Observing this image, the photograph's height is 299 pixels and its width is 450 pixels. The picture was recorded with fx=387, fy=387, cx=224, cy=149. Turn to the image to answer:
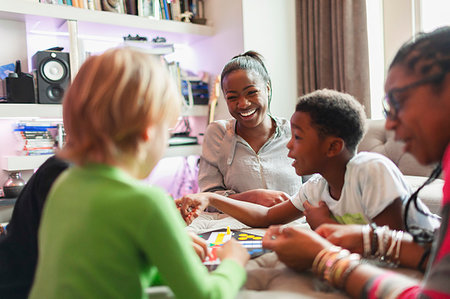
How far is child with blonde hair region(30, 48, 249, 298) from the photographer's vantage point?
58 cm

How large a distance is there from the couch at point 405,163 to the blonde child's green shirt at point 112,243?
1455 mm

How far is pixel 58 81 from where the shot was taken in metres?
2.72

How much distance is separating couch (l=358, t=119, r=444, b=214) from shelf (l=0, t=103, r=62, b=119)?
→ 208 cm

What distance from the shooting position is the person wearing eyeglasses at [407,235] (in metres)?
0.62

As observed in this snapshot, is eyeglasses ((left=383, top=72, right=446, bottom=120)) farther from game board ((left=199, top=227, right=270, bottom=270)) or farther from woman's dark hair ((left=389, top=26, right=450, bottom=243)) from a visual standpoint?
game board ((left=199, top=227, right=270, bottom=270))

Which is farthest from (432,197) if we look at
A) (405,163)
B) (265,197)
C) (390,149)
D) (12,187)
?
(12,187)

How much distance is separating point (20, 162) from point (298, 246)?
2.36 metres

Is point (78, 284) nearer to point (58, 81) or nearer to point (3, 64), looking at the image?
point (58, 81)

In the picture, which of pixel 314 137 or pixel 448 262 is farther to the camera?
pixel 314 137

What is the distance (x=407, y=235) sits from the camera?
846 millimetres

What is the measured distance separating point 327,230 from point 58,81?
7.87ft

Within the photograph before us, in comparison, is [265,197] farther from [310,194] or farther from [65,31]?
[65,31]

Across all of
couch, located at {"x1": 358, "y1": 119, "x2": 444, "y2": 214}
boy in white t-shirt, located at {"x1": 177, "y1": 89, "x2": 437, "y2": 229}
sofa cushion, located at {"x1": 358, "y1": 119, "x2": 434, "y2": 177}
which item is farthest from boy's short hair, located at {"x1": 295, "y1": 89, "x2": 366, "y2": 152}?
sofa cushion, located at {"x1": 358, "y1": 119, "x2": 434, "y2": 177}

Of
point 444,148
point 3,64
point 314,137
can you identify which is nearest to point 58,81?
point 3,64
